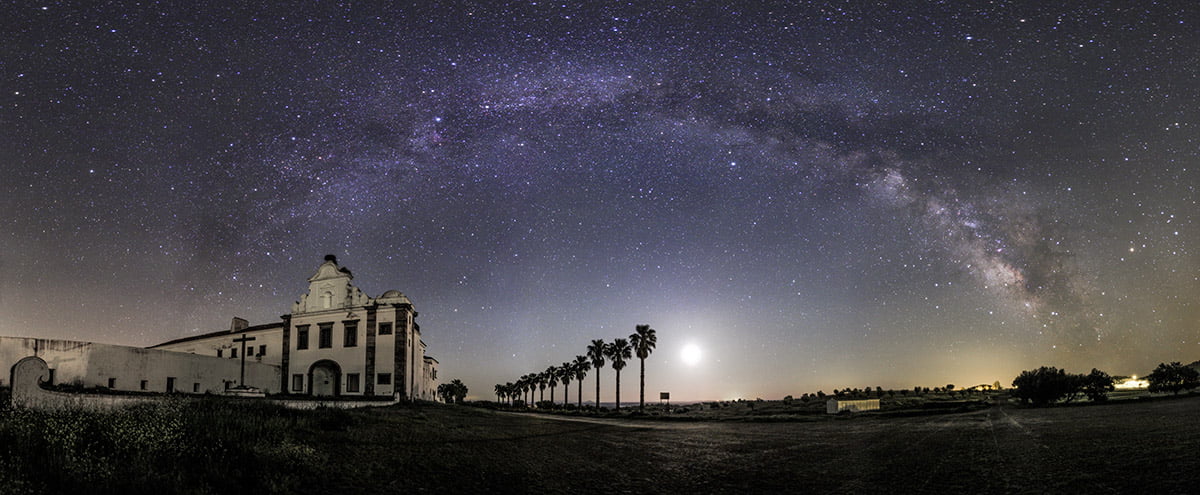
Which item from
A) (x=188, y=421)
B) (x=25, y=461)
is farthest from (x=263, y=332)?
(x=25, y=461)

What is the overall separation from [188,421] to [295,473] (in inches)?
177

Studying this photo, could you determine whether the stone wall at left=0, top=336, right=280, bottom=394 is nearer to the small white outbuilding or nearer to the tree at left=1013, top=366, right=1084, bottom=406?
the small white outbuilding

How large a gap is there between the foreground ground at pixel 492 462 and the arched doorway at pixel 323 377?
28.1m

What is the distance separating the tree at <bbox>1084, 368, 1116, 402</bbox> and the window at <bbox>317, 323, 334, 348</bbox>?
222 ft

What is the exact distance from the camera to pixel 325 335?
151 feet

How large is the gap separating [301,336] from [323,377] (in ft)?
13.4

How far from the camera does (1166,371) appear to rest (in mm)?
63406

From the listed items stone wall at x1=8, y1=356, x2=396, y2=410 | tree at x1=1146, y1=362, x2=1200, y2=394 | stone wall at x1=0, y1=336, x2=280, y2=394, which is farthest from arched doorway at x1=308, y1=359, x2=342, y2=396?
tree at x1=1146, y1=362, x2=1200, y2=394

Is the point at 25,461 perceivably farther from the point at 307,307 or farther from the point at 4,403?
the point at 307,307

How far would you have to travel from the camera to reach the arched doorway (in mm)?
44847

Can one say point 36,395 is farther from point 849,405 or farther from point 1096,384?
point 1096,384

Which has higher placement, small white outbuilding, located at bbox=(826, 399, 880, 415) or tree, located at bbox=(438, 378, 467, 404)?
small white outbuilding, located at bbox=(826, 399, 880, 415)

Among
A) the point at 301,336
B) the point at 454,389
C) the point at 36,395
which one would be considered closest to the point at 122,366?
the point at 301,336

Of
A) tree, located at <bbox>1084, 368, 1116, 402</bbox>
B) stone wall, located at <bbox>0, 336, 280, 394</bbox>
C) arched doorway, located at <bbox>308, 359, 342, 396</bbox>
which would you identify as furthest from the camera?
tree, located at <bbox>1084, 368, 1116, 402</bbox>
